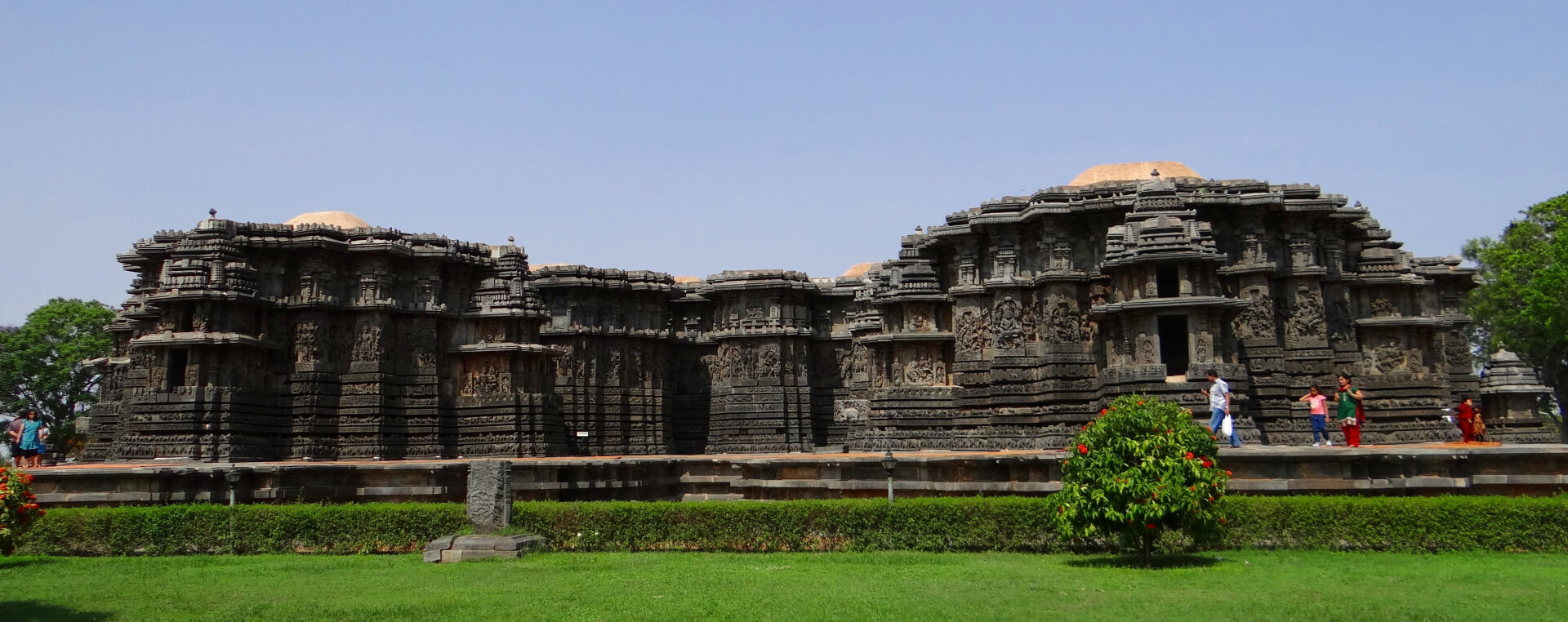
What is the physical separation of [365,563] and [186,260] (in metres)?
14.6

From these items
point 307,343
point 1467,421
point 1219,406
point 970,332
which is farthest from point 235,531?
point 1467,421

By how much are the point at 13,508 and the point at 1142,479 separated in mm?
14263

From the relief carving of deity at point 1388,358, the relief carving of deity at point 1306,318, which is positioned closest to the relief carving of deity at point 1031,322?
the relief carving of deity at point 1306,318

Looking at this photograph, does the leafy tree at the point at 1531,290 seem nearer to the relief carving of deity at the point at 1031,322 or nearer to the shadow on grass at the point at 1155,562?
the relief carving of deity at the point at 1031,322

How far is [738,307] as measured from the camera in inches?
1556

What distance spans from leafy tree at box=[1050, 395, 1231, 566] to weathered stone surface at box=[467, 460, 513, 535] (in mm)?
7799

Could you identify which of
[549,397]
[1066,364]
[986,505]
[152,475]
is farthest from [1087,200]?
[152,475]

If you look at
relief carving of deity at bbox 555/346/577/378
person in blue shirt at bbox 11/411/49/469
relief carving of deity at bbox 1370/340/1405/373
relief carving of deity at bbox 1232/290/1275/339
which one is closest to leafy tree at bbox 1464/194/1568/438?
relief carving of deity at bbox 1370/340/1405/373

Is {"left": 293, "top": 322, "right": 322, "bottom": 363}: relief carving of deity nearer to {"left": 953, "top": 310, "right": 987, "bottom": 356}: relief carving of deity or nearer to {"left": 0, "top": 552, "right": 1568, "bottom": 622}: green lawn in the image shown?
{"left": 0, "top": 552, "right": 1568, "bottom": 622}: green lawn

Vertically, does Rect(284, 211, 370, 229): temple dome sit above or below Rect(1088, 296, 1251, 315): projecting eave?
above

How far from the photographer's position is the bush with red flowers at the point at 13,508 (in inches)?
571

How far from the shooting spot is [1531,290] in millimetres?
40312

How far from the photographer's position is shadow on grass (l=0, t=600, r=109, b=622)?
11155mm

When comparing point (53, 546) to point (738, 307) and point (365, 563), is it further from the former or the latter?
point (738, 307)
